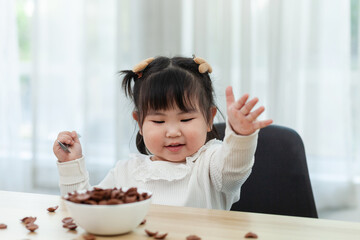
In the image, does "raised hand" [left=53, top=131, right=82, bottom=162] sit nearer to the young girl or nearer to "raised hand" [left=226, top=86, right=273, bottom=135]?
the young girl

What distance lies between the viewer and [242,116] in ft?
3.27

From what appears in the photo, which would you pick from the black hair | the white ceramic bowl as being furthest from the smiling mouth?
the white ceramic bowl

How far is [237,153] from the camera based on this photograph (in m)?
1.09

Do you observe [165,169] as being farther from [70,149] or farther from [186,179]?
[70,149]

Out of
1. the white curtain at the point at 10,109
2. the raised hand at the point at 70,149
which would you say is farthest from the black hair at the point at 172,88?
the white curtain at the point at 10,109

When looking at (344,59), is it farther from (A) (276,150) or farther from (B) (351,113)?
(A) (276,150)

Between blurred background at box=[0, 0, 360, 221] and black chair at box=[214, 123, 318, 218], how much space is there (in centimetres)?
101

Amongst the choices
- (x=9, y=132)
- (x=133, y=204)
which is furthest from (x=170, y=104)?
(x=9, y=132)

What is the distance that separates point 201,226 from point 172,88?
0.56 meters

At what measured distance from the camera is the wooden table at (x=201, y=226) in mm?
796

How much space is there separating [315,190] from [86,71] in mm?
1572

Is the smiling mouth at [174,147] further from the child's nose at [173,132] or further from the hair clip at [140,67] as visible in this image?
the hair clip at [140,67]

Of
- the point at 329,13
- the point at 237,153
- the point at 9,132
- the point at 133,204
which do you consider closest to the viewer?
the point at 133,204

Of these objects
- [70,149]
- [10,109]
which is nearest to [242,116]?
[70,149]
